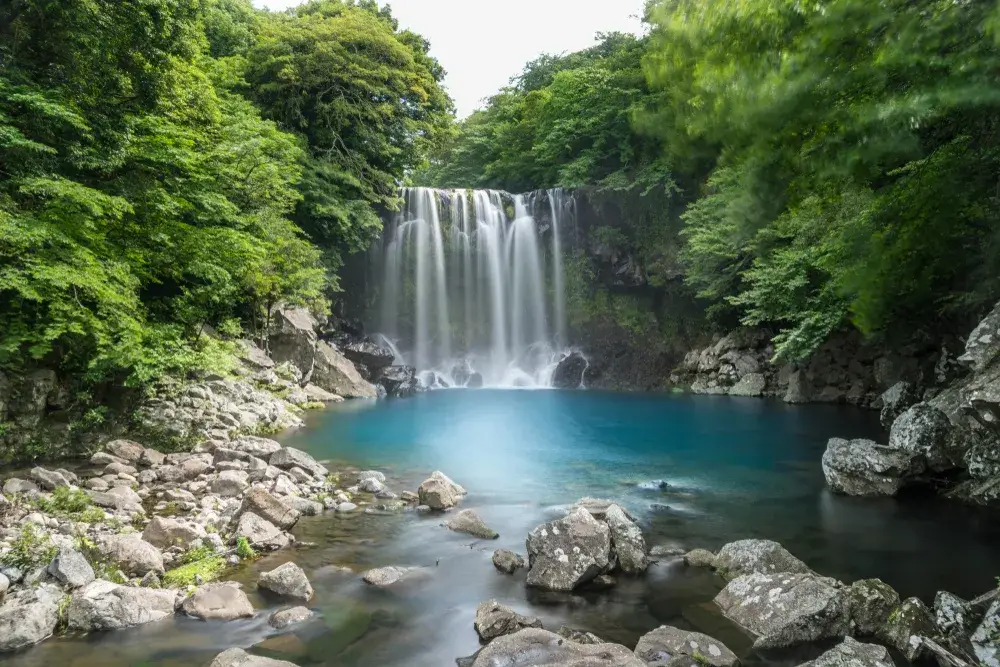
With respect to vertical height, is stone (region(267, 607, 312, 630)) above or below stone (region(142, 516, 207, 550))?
below

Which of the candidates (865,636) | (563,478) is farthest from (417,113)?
(865,636)

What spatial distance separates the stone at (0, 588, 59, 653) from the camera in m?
4.19

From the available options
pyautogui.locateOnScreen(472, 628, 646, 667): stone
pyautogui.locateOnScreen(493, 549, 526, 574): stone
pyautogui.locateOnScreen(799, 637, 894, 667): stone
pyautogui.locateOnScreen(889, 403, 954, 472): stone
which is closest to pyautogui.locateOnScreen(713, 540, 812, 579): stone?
pyautogui.locateOnScreen(799, 637, 894, 667): stone

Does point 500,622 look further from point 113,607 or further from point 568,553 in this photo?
point 113,607

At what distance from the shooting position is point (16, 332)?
8.01 meters

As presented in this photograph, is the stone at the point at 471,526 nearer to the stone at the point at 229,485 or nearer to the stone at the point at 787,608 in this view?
the stone at the point at 787,608

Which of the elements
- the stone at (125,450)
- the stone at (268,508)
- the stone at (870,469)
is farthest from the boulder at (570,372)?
the stone at (268,508)

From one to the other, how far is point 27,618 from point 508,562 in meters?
3.98

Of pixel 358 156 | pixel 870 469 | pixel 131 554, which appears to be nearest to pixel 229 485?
pixel 131 554

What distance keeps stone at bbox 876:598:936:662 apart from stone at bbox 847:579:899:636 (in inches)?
2.2

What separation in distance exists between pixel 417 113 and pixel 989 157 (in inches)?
896

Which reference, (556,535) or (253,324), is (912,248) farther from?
(253,324)

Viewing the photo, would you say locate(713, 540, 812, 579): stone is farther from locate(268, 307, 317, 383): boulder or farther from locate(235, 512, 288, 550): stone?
locate(268, 307, 317, 383): boulder

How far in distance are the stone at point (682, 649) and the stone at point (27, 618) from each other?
4400 mm
